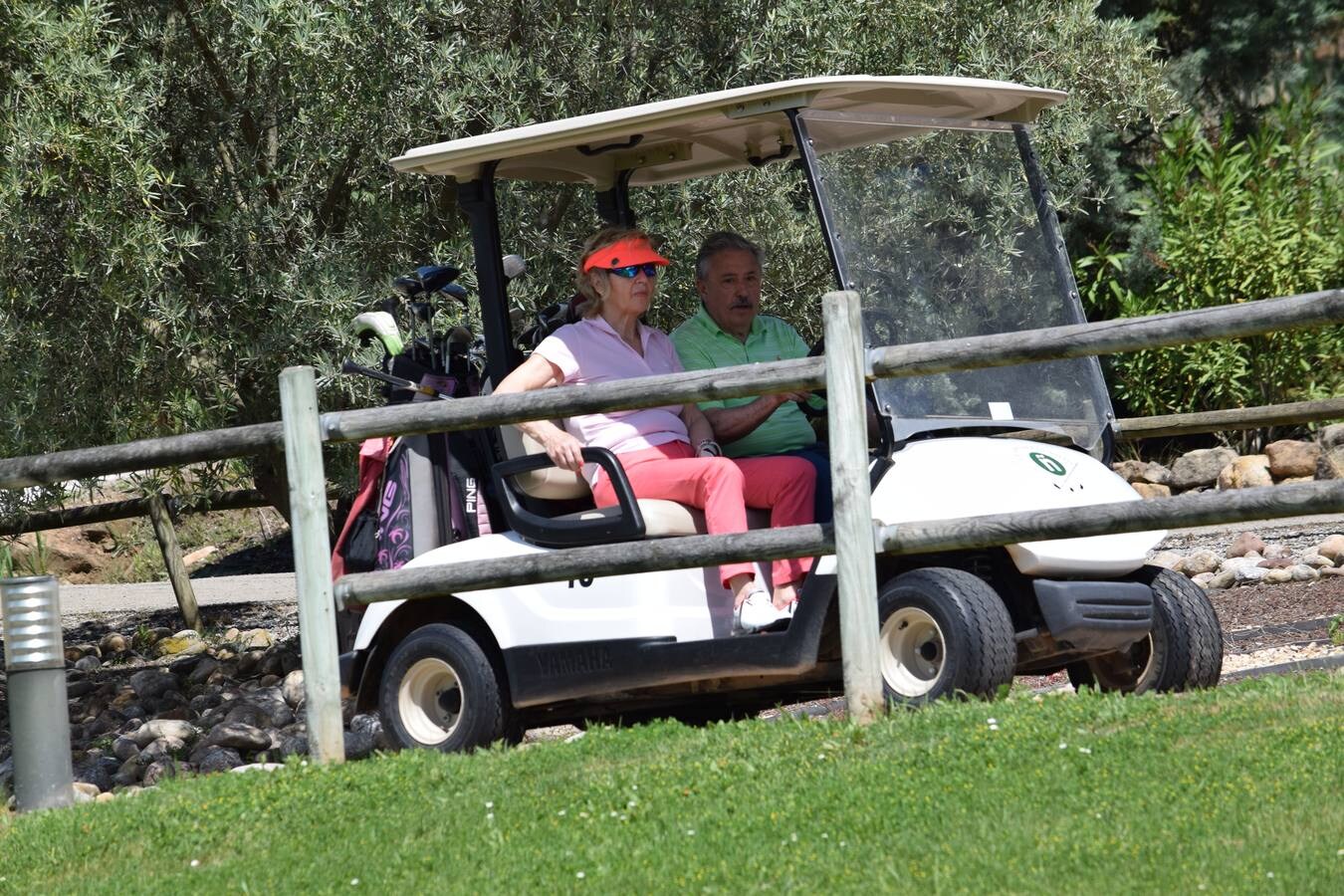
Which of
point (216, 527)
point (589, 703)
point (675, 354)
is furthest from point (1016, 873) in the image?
point (216, 527)

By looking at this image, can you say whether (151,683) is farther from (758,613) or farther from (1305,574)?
(1305,574)

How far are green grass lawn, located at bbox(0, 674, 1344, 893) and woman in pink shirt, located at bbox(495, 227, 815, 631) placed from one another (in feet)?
2.12

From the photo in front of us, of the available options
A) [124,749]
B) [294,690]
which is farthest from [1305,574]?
[124,749]

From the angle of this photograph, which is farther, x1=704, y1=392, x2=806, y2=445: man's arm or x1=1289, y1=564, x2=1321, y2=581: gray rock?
x1=1289, y1=564, x2=1321, y2=581: gray rock

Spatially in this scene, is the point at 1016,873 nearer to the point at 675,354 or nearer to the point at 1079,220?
the point at 675,354

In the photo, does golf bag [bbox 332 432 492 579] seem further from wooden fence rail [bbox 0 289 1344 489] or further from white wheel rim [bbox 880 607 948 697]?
white wheel rim [bbox 880 607 948 697]

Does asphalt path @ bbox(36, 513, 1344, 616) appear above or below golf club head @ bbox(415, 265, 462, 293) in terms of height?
below

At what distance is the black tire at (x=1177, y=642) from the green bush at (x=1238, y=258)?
903 cm

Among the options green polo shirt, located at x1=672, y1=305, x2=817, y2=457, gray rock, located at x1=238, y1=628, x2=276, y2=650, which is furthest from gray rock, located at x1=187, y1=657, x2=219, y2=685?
green polo shirt, located at x1=672, y1=305, x2=817, y2=457

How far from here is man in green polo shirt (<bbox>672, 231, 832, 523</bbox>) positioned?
605 cm

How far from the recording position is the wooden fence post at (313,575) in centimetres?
522

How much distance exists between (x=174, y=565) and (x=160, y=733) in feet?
9.53

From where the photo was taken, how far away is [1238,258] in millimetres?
14539

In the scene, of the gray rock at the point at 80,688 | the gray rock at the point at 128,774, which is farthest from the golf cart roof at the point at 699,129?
the gray rock at the point at 80,688
